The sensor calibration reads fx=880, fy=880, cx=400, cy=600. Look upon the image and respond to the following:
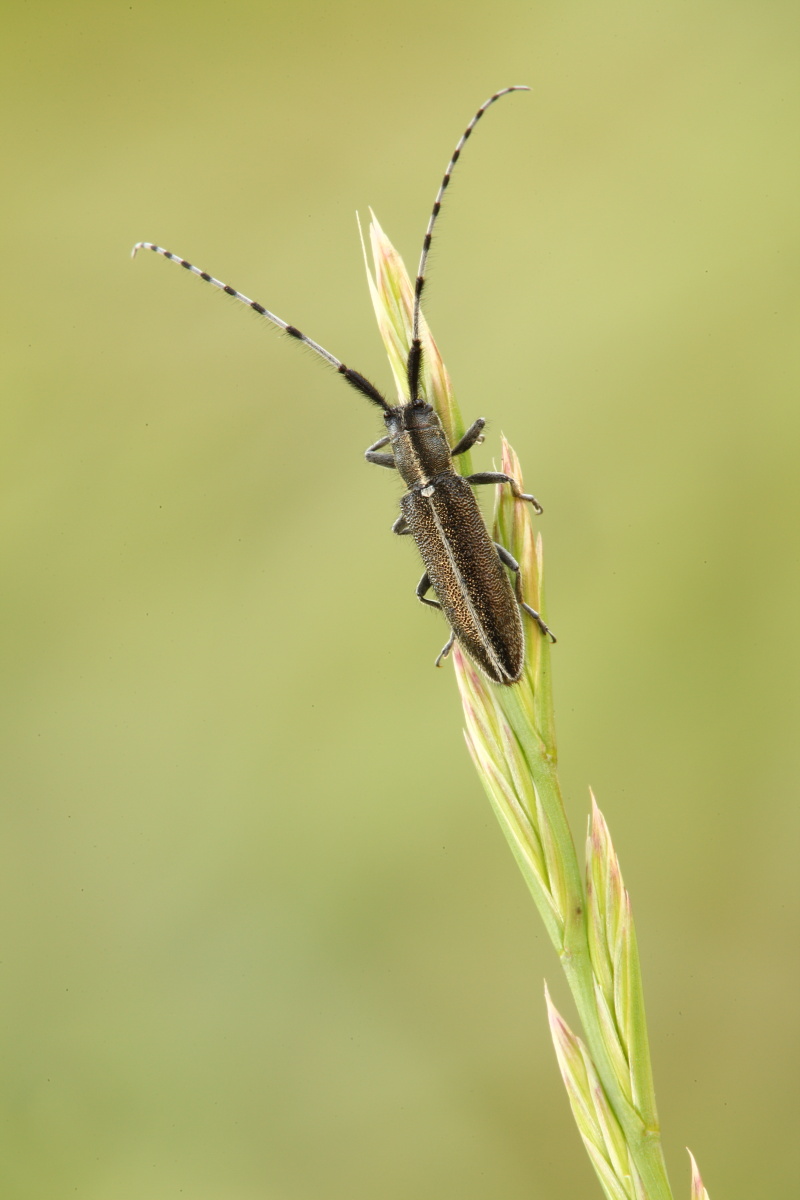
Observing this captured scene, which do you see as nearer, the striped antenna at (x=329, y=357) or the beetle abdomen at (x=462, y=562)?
the beetle abdomen at (x=462, y=562)

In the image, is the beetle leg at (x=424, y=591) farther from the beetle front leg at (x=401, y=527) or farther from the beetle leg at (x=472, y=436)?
the beetle leg at (x=472, y=436)

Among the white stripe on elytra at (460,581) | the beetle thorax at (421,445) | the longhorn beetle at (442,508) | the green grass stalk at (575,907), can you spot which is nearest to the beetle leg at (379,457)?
the longhorn beetle at (442,508)

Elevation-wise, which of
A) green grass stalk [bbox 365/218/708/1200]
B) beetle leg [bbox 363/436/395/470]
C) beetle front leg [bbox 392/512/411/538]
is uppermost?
beetle leg [bbox 363/436/395/470]

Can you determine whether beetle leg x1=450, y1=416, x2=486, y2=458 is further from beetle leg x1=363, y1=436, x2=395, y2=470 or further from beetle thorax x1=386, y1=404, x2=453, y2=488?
beetle leg x1=363, y1=436, x2=395, y2=470

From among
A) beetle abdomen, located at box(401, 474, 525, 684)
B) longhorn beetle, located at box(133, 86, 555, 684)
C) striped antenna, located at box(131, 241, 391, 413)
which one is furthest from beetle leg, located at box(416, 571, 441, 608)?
striped antenna, located at box(131, 241, 391, 413)

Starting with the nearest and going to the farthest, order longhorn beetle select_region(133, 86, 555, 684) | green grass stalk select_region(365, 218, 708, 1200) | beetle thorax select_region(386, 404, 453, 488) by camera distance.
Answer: green grass stalk select_region(365, 218, 708, 1200) < longhorn beetle select_region(133, 86, 555, 684) < beetle thorax select_region(386, 404, 453, 488)

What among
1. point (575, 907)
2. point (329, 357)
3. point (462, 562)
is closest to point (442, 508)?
point (462, 562)

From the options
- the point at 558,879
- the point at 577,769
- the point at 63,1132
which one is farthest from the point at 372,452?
the point at 63,1132
